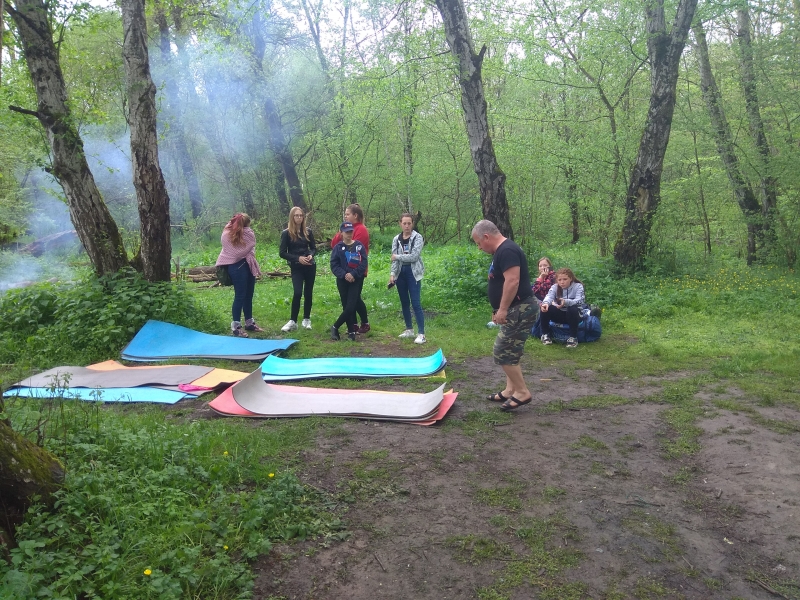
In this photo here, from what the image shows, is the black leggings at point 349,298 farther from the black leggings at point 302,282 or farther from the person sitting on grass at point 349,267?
the black leggings at point 302,282

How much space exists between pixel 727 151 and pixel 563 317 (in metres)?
7.25

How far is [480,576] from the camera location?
2959 millimetres

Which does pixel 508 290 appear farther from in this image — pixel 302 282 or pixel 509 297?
pixel 302 282

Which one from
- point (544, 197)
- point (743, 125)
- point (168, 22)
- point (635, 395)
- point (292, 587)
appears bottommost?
point (635, 395)

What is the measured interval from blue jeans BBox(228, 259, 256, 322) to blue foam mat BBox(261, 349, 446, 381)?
179 centimetres

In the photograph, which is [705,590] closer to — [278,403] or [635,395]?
[635,395]

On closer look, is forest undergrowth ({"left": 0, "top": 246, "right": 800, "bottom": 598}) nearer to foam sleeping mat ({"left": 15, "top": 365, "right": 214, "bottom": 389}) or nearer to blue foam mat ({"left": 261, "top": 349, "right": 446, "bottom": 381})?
blue foam mat ({"left": 261, "top": 349, "right": 446, "bottom": 381})

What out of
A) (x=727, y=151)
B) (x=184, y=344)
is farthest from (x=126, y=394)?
(x=727, y=151)

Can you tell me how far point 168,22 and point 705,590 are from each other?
78.6ft

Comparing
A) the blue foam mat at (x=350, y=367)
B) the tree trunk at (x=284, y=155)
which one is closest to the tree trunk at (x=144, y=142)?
the blue foam mat at (x=350, y=367)

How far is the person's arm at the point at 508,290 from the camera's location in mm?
5129

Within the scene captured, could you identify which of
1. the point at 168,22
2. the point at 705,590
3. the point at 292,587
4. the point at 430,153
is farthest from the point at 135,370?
the point at 168,22

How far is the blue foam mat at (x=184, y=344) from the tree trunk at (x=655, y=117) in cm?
708

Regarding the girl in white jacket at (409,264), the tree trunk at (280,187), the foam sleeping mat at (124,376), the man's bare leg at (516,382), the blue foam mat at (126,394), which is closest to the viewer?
the man's bare leg at (516,382)
